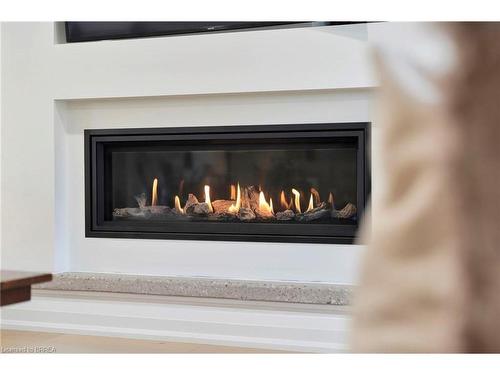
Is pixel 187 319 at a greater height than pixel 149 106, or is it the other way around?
pixel 149 106

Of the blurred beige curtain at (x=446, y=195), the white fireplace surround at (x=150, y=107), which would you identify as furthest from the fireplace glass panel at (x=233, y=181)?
the blurred beige curtain at (x=446, y=195)

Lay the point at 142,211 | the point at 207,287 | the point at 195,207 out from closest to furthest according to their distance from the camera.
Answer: the point at 207,287 → the point at 195,207 → the point at 142,211

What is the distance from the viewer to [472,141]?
0.20 metres

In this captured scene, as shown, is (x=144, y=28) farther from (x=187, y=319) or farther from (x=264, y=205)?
(x=187, y=319)

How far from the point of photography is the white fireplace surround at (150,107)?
271cm

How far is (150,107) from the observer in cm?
298

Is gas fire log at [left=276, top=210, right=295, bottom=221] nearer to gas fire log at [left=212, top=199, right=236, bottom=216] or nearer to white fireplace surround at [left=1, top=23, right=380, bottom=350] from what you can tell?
white fireplace surround at [left=1, top=23, right=380, bottom=350]

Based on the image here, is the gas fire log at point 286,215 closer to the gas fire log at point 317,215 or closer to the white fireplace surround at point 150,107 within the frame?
the gas fire log at point 317,215

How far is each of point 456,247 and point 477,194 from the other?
0.02 m

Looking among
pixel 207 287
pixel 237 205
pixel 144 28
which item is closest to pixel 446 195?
pixel 207 287

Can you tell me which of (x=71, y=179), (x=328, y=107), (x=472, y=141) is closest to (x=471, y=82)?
(x=472, y=141)

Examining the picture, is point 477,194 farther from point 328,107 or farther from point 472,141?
point 328,107

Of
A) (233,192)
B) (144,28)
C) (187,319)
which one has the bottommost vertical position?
(187,319)

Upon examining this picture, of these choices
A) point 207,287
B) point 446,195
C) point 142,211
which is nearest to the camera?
point 446,195
